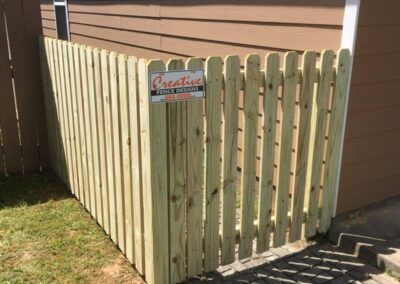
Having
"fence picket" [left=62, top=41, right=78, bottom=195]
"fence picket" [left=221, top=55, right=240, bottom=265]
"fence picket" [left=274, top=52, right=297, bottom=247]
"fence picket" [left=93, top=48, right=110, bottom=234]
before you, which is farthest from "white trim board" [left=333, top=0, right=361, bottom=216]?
"fence picket" [left=62, top=41, right=78, bottom=195]

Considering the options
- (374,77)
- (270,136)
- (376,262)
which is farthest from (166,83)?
(376,262)

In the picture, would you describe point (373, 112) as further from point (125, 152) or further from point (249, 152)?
point (125, 152)

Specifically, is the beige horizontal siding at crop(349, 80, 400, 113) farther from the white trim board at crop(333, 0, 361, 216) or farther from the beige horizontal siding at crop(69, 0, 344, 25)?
the beige horizontal siding at crop(69, 0, 344, 25)

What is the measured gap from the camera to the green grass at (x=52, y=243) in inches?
133

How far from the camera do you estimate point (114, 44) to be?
26.2 ft

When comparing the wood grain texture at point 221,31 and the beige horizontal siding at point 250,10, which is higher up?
the beige horizontal siding at point 250,10

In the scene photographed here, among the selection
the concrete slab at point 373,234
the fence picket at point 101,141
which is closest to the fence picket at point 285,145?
the concrete slab at point 373,234

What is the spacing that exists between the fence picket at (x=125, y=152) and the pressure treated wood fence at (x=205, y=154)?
11mm

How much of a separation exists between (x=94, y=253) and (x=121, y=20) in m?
4.83

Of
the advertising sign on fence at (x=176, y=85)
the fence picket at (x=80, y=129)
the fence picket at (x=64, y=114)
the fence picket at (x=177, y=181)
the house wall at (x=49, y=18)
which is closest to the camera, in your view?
the advertising sign on fence at (x=176, y=85)

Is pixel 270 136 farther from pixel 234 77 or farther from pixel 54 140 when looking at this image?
pixel 54 140

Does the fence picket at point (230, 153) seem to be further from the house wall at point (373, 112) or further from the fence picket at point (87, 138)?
the fence picket at point (87, 138)

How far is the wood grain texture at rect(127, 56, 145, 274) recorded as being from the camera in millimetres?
2850

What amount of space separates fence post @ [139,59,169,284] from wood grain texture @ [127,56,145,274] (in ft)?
0.24
